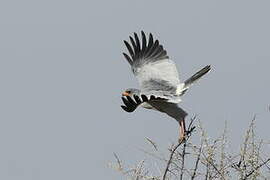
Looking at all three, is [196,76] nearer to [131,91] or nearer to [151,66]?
Result: [131,91]

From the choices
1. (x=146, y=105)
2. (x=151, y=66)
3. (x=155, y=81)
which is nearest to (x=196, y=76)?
(x=146, y=105)

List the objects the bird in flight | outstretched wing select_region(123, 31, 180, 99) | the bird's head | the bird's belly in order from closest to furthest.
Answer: the bird in flight → the bird's belly → the bird's head → outstretched wing select_region(123, 31, 180, 99)

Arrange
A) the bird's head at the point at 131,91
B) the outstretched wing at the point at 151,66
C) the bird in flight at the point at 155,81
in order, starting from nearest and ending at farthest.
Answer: the bird in flight at the point at 155,81 → the bird's head at the point at 131,91 → the outstretched wing at the point at 151,66

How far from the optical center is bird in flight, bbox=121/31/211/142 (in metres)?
9.49

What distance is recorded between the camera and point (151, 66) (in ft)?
39.4

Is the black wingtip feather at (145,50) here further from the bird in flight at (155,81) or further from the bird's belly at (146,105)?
the bird's belly at (146,105)

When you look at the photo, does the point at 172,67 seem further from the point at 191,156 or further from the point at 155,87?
the point at 191,156

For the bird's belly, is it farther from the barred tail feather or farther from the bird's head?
the barred tail feather

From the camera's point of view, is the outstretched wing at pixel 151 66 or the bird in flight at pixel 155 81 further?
the outstretched wing at pixel 151 66

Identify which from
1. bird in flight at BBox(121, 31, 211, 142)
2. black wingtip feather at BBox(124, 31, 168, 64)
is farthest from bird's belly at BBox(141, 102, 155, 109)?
black wingtip feather at BBox(124, 31, 168, 64)

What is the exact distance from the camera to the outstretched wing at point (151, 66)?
35.7 ft

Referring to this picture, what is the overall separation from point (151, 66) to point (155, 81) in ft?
2.50

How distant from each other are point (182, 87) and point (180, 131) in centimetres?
70

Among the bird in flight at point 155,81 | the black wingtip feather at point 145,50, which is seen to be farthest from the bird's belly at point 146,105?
the black wingtip feather at point 145,50
